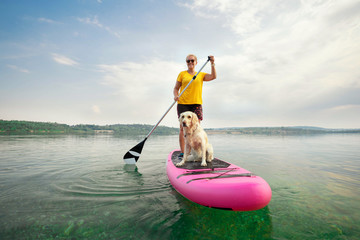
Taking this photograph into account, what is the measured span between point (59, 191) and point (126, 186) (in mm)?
1596

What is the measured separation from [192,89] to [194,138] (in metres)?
1.72

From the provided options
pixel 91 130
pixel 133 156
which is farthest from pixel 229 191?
pixel 91 130

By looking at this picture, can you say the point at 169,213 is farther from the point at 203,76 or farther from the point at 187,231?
the point at 203,76

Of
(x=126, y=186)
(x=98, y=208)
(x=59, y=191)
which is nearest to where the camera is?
(x=98, y=208)

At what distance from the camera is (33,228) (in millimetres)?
2510

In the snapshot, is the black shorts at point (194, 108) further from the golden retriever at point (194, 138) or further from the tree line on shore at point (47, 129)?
the tree line on shore at point (47, 129)

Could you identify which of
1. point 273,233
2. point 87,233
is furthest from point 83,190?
point 273,233

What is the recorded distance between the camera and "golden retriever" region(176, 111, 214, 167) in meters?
4.02

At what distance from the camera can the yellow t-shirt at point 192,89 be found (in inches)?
199

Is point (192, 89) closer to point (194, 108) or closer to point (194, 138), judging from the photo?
point (194, 108)

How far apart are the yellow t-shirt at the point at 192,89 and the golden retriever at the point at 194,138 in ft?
3.20

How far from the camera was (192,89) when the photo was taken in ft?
16.7

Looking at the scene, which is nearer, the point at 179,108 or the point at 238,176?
the point at 238,176

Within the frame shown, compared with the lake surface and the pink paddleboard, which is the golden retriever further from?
the lake surface
